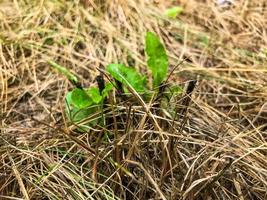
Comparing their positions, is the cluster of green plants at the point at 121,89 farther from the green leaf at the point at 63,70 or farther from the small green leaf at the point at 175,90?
the green leaf at the point at 63,70

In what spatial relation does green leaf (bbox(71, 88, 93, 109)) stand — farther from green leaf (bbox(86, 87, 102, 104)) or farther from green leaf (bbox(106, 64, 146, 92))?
green leaf (bbox(106, 64, 146, 92))

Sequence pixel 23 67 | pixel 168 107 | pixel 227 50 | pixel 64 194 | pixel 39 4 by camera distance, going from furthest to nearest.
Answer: pixel 39 4 < pixel 227 50 < pixel 23 67 < pixel 168 107 < pixel 64 194

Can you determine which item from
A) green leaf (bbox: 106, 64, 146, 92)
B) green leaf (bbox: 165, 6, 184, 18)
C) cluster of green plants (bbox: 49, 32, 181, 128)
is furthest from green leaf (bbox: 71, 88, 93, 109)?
green leaf (bbox: 165, 6, 184, 18)

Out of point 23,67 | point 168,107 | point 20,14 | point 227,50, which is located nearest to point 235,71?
point 227,50

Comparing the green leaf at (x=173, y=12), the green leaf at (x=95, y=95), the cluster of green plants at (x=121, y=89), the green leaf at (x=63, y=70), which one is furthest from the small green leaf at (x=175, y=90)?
the green leaf at (x=173, y=12)

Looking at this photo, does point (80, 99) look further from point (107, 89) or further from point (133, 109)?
point (133, 109)

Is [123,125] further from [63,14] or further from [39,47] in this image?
[63,14]

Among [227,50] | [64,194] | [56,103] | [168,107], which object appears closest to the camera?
[64,194]
